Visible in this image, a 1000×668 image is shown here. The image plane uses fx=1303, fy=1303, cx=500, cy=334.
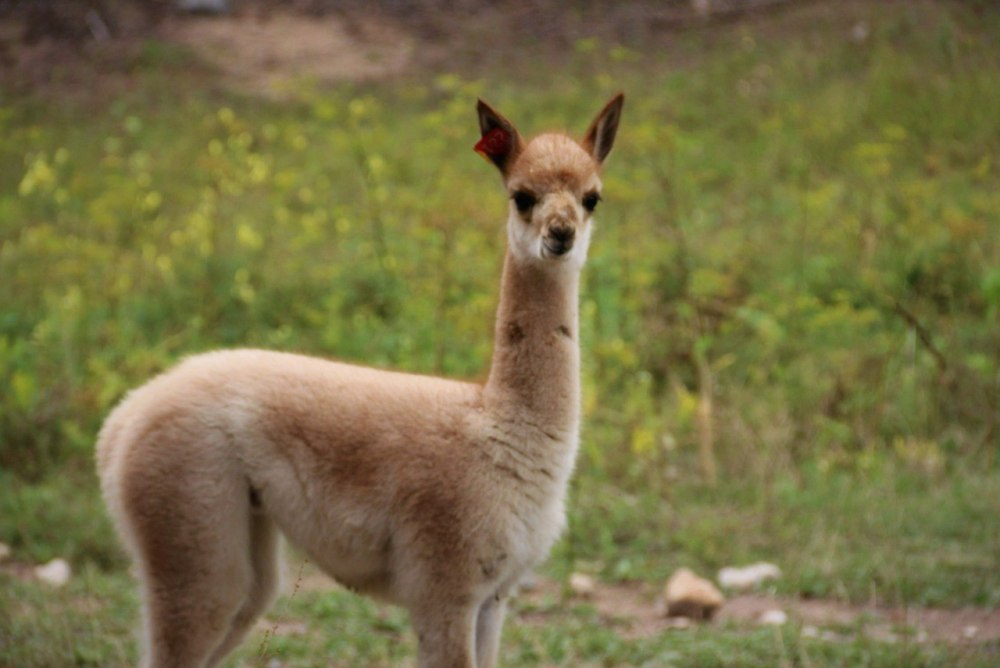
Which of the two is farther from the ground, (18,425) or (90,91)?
(90,91)

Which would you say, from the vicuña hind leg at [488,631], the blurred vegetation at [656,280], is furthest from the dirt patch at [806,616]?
the vicuña hind leg at [488,631]

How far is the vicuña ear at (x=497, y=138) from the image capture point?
4.11 meters

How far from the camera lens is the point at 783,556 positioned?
6.36 m

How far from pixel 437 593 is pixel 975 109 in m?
9.48

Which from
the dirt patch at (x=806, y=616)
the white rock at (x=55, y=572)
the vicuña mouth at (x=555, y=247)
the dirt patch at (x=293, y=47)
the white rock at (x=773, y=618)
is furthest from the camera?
the dirt patch at (x=293, y=47)

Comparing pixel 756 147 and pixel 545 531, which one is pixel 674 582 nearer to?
pixel 545 531

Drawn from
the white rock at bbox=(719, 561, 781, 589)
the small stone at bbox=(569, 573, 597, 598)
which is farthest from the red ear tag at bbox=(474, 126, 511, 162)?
the white rock at bbox=(719, 561, 781, 589)

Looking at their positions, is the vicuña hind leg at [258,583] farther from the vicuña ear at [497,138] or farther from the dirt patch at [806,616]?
the dirt patch at [806,616]

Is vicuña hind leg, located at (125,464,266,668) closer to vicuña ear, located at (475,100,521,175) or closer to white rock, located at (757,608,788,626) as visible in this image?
vicuña ear, located at (475,100,521,175)

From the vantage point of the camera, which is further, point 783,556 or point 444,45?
point 444,45

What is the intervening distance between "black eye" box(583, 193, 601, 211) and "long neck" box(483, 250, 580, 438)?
21 centimetres

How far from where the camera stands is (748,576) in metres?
6.12

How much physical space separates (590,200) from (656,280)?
5.04 m

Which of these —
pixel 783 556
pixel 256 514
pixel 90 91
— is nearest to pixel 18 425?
pixel 256 514
